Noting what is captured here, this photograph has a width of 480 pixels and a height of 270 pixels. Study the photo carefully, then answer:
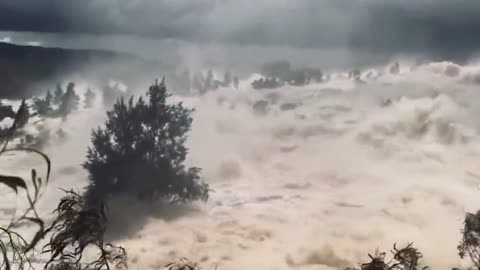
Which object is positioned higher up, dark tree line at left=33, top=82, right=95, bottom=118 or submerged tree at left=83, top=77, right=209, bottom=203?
dark tree line at left=33, top=82, right=95, bottom=118

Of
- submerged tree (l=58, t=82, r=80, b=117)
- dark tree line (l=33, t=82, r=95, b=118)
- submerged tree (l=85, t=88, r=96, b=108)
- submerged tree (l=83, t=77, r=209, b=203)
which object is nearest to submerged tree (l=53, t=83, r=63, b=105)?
dark tree line (l=33, t=82, r=95, b=118)

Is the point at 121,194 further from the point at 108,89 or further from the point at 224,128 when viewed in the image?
the point at 108,89

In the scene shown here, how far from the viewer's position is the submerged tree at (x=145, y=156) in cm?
11075

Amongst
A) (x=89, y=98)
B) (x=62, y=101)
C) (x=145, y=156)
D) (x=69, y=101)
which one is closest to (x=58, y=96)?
(x=62, y=101)

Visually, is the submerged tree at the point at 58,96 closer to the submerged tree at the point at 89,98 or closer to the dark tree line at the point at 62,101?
the dark tree line at the point at 62,101

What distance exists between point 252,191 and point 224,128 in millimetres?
41417

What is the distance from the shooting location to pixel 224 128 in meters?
175

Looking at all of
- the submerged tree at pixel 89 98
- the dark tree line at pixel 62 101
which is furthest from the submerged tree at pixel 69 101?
the submerged tree at pixel 89 98

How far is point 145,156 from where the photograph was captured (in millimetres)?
113375

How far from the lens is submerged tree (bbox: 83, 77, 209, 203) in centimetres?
11075

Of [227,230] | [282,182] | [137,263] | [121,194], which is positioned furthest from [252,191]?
[137,263]

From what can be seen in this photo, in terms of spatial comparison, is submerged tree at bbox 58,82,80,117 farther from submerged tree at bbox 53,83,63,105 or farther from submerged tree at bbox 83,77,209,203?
submerged tree at bbox 83,77,209,203

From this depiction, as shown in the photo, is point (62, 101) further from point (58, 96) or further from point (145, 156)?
point (145, 156)

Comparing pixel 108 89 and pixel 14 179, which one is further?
pixel 108 89
